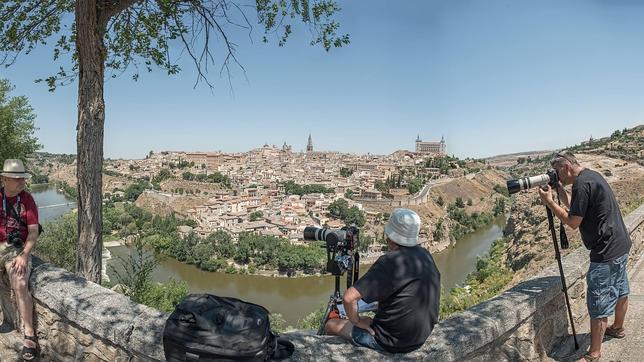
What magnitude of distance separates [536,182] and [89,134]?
294cm

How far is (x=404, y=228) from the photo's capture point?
1.66 metres

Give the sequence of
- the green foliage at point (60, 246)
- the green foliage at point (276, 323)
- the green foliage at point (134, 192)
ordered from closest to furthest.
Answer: the green foliage at point (276, 323) → the green foliage at point (60, 246) → the green foliage at point (134, 192)

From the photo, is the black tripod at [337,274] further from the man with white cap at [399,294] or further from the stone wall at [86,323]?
the stone wall at [86,323]

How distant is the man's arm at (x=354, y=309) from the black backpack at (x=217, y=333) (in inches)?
12.0

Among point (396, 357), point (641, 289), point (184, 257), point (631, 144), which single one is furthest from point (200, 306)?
point (184, 257)

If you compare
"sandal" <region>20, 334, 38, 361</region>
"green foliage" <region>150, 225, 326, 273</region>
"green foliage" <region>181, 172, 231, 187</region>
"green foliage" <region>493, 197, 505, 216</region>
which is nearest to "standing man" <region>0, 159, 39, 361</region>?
"sandal" <region>20, 334, 38, 361</region>

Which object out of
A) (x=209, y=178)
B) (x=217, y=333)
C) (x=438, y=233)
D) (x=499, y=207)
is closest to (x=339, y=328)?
(x=217, y=333)

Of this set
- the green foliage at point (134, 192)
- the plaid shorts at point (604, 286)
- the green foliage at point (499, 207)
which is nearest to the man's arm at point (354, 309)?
the plaid shorts at point (604, 286)

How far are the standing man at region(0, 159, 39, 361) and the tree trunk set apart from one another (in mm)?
438

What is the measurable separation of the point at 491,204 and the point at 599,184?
67427 millimetres

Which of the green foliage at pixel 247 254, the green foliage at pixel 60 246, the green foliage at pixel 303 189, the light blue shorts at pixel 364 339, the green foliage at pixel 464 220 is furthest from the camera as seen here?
the green foliage at pixel 303 189

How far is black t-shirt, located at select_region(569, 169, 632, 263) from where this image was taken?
2.14 m

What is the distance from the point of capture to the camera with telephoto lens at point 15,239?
7.70ft

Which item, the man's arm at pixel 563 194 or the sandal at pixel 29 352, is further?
the man's arm at pixel 563 194
